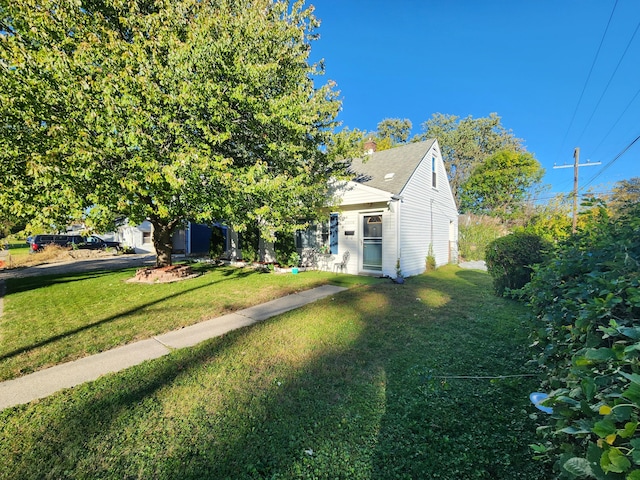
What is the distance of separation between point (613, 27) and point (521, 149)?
26.2 m

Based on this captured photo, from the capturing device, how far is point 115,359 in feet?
12.7

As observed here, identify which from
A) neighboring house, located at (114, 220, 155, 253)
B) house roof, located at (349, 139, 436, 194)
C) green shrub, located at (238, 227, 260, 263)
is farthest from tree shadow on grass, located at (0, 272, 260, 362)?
neighboring house, located at (114, 220, 155, 253)

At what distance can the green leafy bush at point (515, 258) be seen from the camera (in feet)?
23.6

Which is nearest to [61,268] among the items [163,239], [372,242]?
[163,239]

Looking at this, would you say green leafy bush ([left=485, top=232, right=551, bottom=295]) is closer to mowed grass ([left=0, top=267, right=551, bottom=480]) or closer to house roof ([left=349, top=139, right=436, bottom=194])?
mowed grass ([left=0, top=267, right=551, bottom=480])

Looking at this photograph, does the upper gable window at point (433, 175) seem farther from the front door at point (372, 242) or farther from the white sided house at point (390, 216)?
the front door at point (372, 242)

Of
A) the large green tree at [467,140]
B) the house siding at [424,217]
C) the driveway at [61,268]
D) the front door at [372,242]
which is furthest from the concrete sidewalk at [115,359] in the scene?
the large green tree at [467,140]

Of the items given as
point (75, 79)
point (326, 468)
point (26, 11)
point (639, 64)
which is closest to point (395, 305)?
point (326, 468)

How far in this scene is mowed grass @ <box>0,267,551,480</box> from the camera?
2.13 meters

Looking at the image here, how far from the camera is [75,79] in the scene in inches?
232

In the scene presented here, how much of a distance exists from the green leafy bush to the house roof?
3861 millimetres

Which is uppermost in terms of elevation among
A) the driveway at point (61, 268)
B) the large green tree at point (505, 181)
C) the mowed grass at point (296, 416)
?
the large green tree at point (505, 181)

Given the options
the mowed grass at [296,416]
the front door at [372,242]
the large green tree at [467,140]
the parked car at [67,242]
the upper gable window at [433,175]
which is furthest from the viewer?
the large green tree at [467,140]

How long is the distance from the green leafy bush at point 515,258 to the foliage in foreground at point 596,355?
15.1 ft
